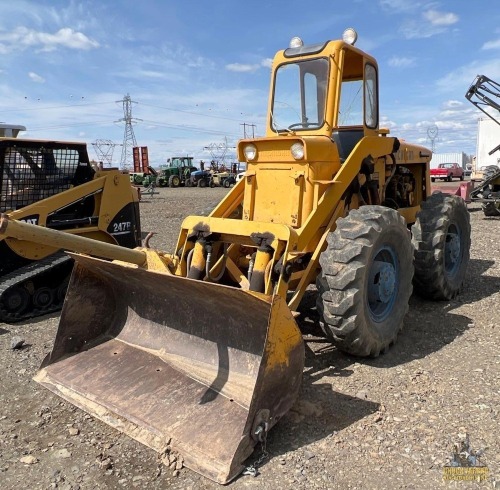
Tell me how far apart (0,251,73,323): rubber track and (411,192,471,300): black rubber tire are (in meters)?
4.22

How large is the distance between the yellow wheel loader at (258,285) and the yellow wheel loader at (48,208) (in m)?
1.88

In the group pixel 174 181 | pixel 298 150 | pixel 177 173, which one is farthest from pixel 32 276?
pixel 177 173

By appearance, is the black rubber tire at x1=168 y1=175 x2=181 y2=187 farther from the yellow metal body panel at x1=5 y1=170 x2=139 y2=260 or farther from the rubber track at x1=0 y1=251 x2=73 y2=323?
the rubber track at x1=0 y1=251 x2=73 y2=323

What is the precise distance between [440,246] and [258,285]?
266 centimetres

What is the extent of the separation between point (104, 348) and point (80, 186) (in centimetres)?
309

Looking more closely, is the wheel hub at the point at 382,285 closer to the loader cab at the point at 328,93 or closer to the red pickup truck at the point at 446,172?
the loader cab at the point at 328,93

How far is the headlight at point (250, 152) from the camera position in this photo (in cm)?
507

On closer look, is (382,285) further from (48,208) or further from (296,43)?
(48,208)

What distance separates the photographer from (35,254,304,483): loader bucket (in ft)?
10.6

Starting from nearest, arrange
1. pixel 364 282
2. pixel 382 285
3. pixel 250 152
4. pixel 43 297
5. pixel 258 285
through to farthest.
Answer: pixel 258 285, pixel 364 282, pixel 382 285, pixel 250 152, pixel 43 297

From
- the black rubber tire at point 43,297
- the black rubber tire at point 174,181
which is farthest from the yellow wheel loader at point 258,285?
the black rubber tire at point 174,181

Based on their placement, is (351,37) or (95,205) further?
(95,205)

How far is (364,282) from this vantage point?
4.19m

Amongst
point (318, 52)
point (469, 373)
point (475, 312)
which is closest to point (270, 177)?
point (318, 52)
